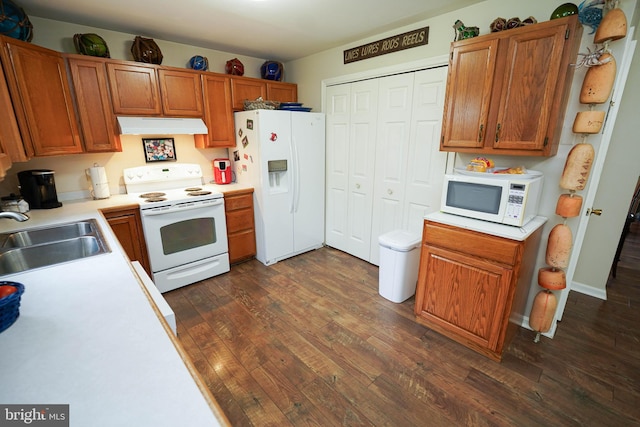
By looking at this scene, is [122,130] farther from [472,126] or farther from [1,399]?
[472,126]

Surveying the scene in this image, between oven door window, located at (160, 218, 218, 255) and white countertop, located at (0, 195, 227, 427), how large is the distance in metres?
1.46

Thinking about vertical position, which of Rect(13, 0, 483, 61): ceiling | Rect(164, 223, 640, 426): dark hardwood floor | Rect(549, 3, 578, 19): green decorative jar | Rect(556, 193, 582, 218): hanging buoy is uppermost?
Rect(13, 0, 483, 61): ceiling

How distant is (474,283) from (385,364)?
831mm

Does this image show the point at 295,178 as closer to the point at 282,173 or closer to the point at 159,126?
the point at 282,173

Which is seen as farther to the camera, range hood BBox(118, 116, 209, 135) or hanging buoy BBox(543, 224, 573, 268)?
range hood BBox(118, 116, 209, 135)

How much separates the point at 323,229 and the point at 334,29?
2.30 metres

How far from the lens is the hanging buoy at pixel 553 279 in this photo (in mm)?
1980

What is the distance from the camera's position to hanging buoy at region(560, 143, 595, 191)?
1.78m

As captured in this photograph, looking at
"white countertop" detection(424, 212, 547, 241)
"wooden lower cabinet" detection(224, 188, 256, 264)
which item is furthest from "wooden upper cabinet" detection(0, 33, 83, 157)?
"white countertop" detection(424, 212, 547, 241)

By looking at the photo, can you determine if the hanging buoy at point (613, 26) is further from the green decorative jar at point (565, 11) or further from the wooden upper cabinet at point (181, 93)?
the wooden upper cabinet at point (181, 93)

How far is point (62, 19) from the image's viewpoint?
240 cm

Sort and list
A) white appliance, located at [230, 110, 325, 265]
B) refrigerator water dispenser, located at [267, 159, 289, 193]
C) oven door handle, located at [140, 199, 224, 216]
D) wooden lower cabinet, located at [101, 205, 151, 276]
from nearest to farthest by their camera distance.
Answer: wooden lower cabinet, located at [101, 205, 151, 276]
oven door handle, located at [140, 199, 224, 216]
white appliance, located at [230, 110, 325, 265]
refrigerator water dispenser, located at [267, 159, 289, 193]

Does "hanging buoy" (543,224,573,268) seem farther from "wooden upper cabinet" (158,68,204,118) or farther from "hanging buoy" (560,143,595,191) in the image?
"wooden upper cabinet" (158,68,204,118)

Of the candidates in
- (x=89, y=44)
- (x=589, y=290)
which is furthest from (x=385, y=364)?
(x=89, y=44)
